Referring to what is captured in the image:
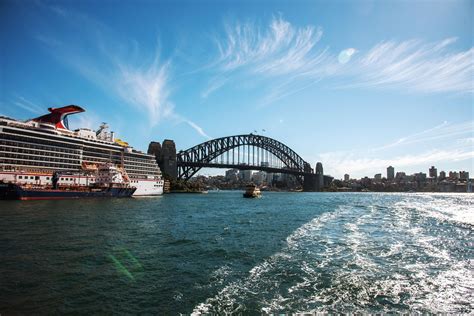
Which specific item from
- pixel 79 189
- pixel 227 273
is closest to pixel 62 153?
pixel 79 189

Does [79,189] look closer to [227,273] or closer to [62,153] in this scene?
[62,153]

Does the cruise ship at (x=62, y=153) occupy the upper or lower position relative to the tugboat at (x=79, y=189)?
upper

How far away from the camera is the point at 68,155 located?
2320 inches

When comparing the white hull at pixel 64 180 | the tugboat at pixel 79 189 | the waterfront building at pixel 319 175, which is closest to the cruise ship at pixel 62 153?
the white hull at pixel 64 180

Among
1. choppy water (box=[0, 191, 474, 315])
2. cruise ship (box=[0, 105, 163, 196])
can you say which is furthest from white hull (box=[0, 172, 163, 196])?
choppy water (box=[0, 191, 474, 315])

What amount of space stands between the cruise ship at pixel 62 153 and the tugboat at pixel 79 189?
5.16 ft

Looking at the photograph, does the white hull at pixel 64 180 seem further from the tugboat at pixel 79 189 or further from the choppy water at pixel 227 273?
the choppy water at pixel 227 273

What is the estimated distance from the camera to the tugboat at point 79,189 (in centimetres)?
4544

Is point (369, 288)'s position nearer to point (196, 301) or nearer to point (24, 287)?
point (196, 301)

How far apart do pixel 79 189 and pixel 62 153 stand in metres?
9.39

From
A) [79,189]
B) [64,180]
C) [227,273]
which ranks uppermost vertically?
[64,180]

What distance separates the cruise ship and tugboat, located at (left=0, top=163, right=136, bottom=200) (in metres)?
1.57

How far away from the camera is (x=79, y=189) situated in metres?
54.1

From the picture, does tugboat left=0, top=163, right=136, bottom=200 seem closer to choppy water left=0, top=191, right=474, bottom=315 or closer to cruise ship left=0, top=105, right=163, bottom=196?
cruise ship left=0, top=105, right=163, bottom=196
